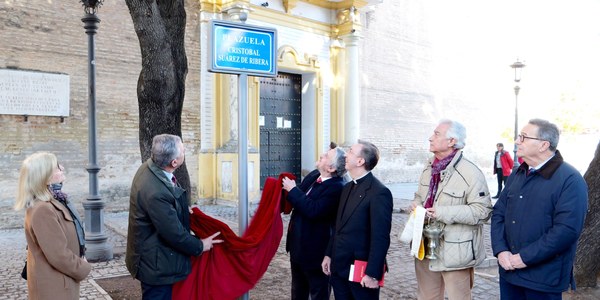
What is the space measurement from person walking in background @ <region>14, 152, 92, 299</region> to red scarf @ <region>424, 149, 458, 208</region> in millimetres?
2552

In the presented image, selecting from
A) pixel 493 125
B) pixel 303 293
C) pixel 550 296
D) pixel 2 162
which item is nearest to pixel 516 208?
pixel 550 296

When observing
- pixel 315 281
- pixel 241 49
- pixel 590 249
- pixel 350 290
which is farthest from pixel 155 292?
pixel 590 249

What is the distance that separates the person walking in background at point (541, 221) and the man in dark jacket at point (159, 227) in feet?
7.41

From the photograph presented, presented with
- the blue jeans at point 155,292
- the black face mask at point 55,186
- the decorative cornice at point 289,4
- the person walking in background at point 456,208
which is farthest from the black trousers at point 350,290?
the decorative cornice at point 289,4

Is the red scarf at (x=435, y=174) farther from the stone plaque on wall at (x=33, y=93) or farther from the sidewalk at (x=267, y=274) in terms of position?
the stone plaque on wall at (x=33, y=93)

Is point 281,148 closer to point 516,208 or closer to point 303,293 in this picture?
point 303,293

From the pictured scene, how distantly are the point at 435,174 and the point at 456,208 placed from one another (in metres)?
0.38

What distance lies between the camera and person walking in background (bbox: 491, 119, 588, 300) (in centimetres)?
334

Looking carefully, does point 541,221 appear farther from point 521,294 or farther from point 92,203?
point 92,203

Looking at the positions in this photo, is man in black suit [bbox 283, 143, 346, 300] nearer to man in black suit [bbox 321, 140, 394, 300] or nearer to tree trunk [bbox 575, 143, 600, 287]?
man in black suit [bbox 321, 140, 394, 300]

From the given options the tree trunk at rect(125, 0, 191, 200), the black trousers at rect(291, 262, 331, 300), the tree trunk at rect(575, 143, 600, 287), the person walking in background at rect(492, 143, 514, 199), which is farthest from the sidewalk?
the person walking in background at rect(492, 143, 514, 199)

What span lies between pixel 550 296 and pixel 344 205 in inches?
60.4

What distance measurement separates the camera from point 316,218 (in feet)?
14.0

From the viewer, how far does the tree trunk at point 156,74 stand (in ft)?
19.9
